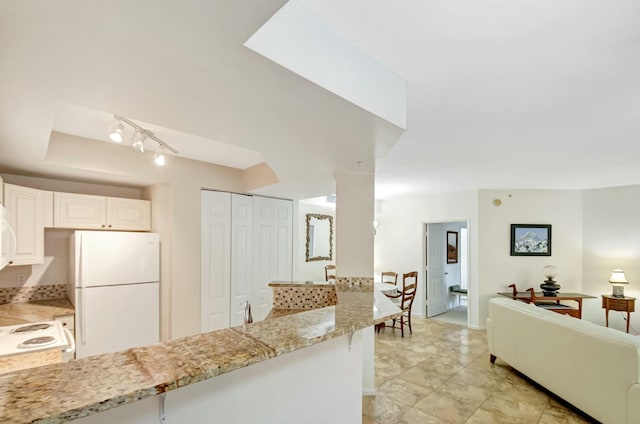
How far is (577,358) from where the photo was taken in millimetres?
2770

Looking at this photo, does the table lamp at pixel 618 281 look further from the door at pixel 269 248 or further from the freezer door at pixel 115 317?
the freezer door at pixel 115 317

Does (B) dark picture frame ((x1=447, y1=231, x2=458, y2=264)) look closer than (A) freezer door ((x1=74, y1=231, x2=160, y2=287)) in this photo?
No

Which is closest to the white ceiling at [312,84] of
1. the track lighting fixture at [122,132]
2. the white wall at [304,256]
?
the track lighting fixture at [122,132]

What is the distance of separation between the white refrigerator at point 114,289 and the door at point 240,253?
34.6 inches

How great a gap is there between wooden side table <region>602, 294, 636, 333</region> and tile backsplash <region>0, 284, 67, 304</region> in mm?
7517

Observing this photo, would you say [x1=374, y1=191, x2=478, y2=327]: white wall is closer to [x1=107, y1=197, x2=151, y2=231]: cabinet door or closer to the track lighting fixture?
[x1=107, y1=197, x2=151, y2=231]: cabinet door

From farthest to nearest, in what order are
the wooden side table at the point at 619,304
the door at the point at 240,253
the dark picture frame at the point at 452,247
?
the dark picture frame at the point at 452,247, the wooden side table at the point at 619,304, the door at the point at 240,253

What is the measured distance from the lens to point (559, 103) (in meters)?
2.15

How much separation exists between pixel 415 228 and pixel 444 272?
1397 mm

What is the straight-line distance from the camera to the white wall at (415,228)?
575 cm

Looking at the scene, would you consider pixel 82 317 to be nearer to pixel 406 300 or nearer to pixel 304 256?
pixel 304 256

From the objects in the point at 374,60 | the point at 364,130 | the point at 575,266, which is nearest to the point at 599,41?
the point at 374,60

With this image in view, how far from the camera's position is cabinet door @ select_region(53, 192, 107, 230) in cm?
316

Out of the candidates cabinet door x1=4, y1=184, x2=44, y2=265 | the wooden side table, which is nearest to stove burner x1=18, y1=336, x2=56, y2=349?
cabinet door x1=4, y1=184, x2=44, y2=265
